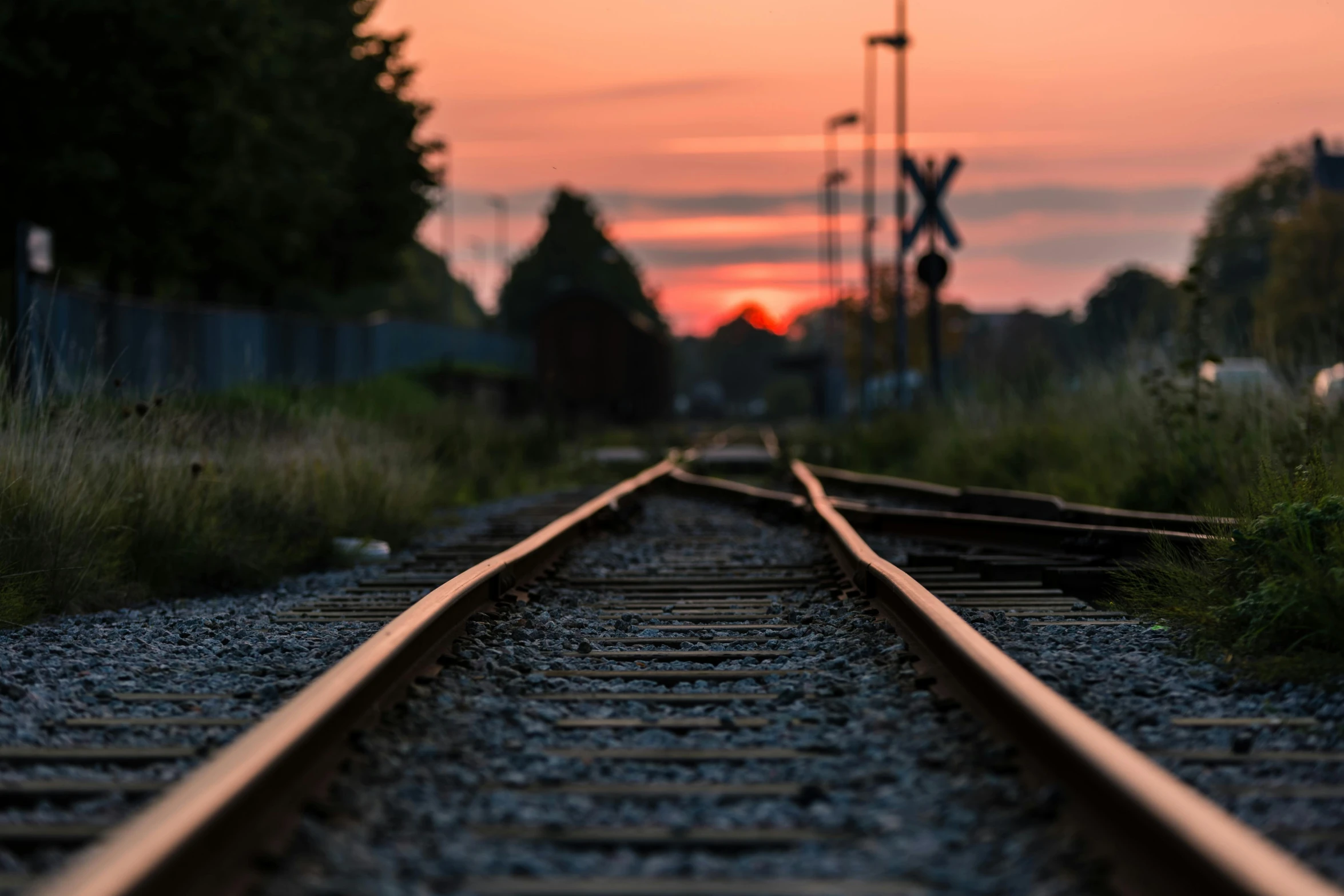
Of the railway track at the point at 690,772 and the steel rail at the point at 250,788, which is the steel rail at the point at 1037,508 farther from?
the steel rail at the point at 250,788

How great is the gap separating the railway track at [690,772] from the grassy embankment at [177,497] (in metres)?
1.30

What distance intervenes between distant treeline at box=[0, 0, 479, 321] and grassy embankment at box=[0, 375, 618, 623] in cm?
1034

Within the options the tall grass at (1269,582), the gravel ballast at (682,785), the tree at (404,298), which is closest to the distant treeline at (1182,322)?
the tall grass at (1269,582)

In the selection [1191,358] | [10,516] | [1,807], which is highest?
[1191,358]

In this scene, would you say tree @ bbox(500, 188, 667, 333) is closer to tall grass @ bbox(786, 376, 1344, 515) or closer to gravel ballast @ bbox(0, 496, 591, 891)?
tall grass @ bbox(786, 376, 1344, 515)

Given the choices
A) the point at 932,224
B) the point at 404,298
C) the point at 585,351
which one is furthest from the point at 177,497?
the point at 404,298

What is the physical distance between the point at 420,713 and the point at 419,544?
6016 millimetres

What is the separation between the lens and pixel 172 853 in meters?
2.33

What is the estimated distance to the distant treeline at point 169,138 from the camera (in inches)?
819

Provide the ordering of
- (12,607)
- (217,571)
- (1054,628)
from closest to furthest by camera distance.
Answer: (1054,628), (12,607), (217,571)

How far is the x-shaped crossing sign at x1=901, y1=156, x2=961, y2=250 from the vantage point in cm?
1997

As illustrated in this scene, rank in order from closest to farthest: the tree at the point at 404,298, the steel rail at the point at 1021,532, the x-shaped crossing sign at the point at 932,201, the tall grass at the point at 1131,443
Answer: the steel rail at the point at 1021,532, the tall grass at the point at 1131,443, the x-shaped crossing sign at the point at 932,201, the tree at the point at 404,298

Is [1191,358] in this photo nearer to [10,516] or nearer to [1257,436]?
[1257,436]

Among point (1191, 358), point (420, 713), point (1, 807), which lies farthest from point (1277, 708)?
point (1191, 358)
